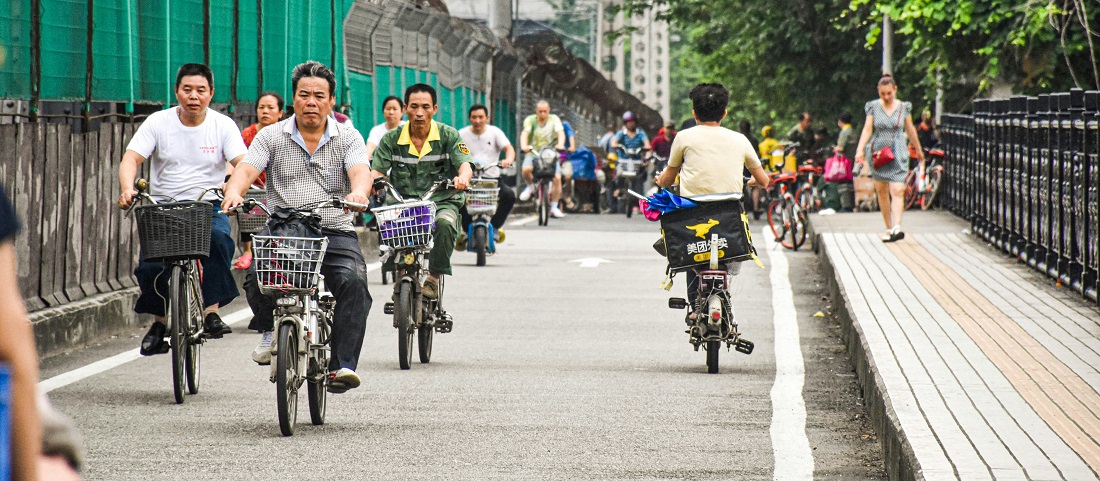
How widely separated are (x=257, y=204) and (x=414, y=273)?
2383mm

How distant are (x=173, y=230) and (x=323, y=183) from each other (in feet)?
2.70

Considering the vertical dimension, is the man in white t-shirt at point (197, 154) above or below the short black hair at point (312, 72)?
below

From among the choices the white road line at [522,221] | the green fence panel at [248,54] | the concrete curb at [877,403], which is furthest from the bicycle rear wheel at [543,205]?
the concrete curb at [877,403]

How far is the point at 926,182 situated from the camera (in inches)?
1064

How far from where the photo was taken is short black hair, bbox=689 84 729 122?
32.0 ft

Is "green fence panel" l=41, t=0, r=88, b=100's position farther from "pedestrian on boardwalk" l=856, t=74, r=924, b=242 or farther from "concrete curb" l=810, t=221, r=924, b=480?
"pedestrian on boardwalk" l=856, t=74, r=924, b=242

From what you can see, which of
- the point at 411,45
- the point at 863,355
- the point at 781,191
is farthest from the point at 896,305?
the point at 411,45

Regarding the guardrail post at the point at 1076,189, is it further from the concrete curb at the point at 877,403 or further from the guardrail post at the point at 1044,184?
the concrete curb at the point at 877,403

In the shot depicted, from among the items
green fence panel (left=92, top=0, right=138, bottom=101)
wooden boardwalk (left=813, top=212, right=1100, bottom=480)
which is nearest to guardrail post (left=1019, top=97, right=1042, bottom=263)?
wooden boardwalk (left=813, top=212, right=1100, bottom=480)

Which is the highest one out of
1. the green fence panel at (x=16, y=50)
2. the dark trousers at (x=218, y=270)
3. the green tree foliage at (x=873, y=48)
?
the green tree foliage at (x=873, y=48)

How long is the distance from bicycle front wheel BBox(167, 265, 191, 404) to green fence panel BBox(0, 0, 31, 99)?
2.58 meters

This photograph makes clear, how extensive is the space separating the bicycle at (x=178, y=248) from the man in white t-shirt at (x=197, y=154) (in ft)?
1.73

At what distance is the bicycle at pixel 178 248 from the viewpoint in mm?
8211

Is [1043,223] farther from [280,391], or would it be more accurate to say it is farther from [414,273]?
[280,391]
